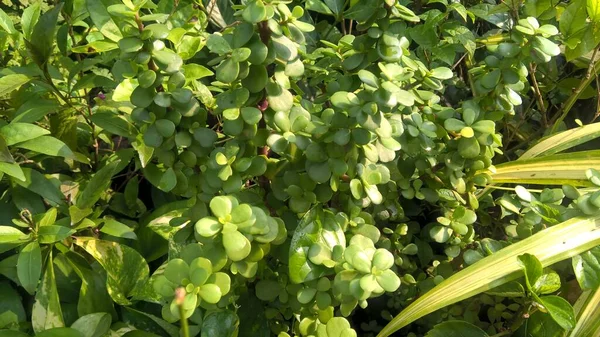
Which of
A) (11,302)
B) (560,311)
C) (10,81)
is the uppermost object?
(10,81)

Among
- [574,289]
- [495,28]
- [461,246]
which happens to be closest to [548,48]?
[461,246]

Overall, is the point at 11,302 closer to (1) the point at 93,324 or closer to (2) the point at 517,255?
(1) the point at 93,324

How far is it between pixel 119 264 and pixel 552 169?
3.08ft

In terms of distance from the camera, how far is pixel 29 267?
1.00 meters

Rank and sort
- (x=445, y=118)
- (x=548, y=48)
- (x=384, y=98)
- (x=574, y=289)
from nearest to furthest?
(x=384, y=98) < (x=548, y=48) < (x=445, y=118) < (x=574, y=289)

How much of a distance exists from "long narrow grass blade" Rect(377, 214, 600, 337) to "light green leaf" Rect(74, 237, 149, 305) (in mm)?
526

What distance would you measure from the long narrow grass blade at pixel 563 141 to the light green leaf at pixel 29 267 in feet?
3.54

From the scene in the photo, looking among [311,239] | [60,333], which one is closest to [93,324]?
[60,333]

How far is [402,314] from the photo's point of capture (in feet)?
3.52

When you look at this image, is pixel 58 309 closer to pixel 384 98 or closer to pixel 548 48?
pixel 384 98

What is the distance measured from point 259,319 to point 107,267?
0.32 metres

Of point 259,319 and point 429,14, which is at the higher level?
point 429,14

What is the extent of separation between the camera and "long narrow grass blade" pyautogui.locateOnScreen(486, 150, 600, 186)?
125 cm

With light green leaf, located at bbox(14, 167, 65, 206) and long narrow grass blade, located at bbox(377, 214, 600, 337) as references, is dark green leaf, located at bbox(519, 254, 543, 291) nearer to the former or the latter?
long narrow grass blade, located at bbox(377, 214, 600, 337)
